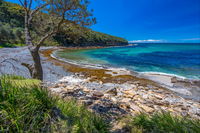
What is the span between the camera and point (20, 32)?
41.5 metres

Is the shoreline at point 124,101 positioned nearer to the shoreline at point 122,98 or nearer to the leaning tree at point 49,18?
the shoreline at point 122,98

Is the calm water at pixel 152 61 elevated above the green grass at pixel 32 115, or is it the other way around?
the green grass at pixel 32 115

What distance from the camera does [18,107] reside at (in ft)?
6.09

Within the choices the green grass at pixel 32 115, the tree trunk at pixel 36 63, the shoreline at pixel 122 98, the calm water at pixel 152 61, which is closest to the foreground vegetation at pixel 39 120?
the green grass at pixel 32 115

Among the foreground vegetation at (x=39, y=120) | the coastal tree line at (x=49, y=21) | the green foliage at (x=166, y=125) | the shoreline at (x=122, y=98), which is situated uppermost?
the coastal tree line at (x=49, y=21)

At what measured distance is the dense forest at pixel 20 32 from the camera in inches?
211

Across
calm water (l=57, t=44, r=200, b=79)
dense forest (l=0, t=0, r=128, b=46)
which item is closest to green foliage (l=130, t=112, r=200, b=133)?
dense forest (l=0, t=0, r=128, b=46)

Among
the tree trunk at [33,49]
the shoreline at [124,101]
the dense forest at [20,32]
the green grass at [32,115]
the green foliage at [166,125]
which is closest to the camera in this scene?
the green grass at [32,115]

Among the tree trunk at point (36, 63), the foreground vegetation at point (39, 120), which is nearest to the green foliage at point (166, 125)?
the foreground vegetation at point (39, 120)

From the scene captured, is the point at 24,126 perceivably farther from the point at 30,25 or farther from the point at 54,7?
the point at 30,25

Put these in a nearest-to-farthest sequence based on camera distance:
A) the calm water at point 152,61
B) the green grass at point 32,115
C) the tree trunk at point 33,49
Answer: the green grass at point 32,115
the tree trunk at point 33,49
the calm water at point 152,61

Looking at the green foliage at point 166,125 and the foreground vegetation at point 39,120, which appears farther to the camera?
the green foliage at point 166,125

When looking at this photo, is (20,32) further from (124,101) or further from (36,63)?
(124,101)

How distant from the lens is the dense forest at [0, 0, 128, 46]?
17.6 feet
